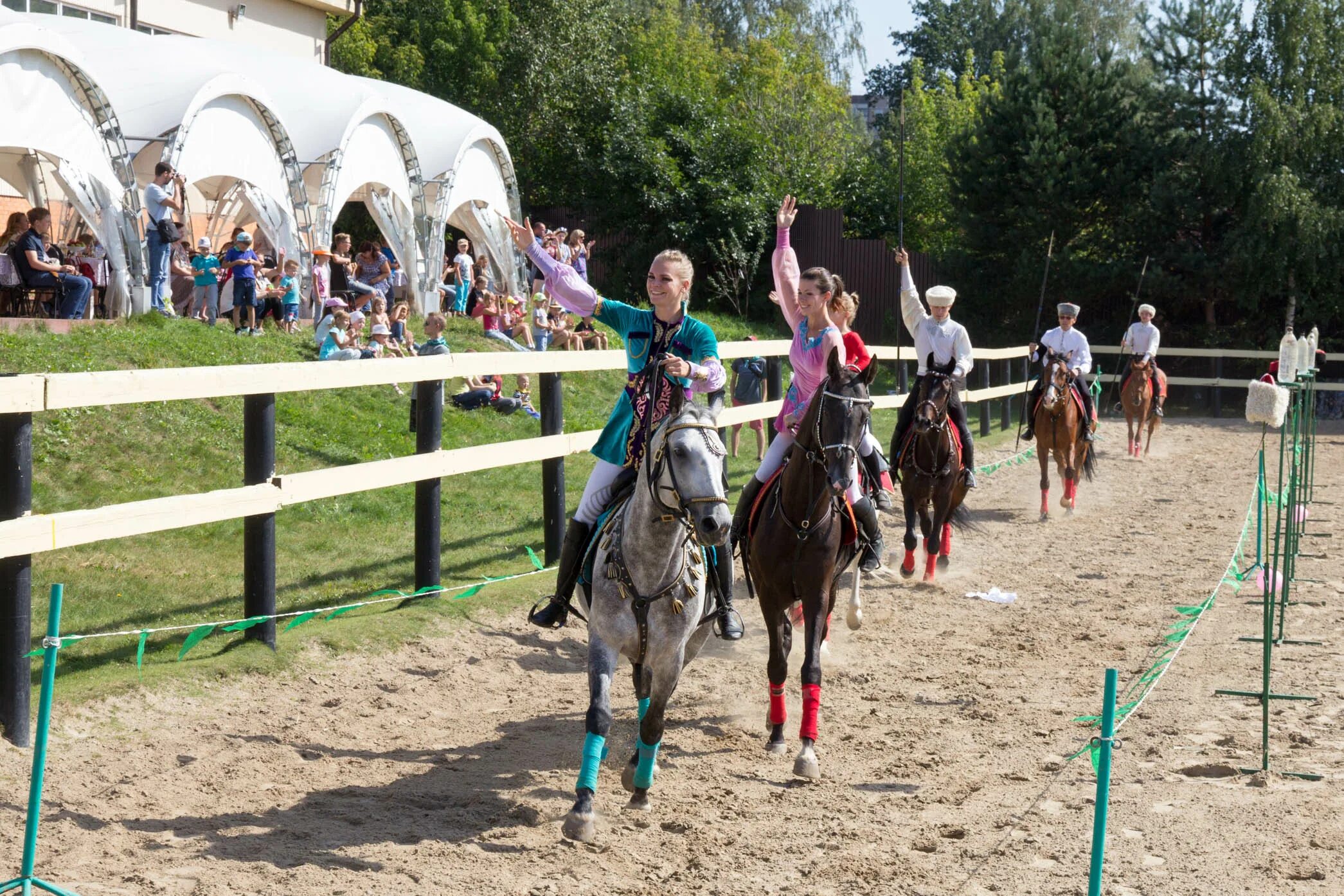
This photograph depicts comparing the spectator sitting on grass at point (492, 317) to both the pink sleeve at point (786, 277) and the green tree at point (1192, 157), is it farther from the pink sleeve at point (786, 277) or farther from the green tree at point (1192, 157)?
the green tree at point (1192, 157)

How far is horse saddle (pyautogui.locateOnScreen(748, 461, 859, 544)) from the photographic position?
23.3 ft

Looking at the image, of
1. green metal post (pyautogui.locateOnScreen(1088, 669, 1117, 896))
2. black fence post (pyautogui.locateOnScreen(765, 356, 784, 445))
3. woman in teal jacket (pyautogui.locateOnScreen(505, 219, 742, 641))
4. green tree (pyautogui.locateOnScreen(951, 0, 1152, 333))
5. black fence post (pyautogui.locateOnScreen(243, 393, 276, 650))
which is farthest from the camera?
green tree (pyautogui.locateOnScreen(951, 0, 1152, 333))

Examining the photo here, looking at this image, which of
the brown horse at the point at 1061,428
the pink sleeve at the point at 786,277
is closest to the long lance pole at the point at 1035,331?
the brown horse at the point at 1061,428

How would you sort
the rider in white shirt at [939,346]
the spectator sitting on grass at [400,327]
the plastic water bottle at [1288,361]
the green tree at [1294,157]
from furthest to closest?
the green tree at [1294,157]
the spectator sitting on grass at [400,327]
the rider in white shirt at [939,346]
the plastic water bottle at [1288,361]

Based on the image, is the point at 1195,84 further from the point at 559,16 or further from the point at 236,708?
the point at 236,708

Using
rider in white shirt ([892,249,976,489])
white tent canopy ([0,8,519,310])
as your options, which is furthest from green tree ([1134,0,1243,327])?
rider in white shirt ([892,249,976,489])

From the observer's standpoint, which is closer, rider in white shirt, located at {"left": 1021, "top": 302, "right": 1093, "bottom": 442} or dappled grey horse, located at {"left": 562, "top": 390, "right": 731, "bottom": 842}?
dappled grey horse, located at {"left": 562, "top": 390, "right": 731, "bottom": 842}

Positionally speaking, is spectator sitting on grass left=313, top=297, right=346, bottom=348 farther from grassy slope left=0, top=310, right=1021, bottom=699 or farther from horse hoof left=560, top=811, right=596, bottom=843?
horse hoof left=560, top=811, right=596, bottom=843

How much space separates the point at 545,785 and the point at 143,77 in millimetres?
16358

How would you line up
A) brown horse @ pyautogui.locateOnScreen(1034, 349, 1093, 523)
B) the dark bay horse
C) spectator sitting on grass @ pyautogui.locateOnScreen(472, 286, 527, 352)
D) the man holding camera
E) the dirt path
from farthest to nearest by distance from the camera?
spectator sitting on grass @ pyautogui.locateOnScreen(472, 286, 527, 352)
the man holding camera
brown horse @ pyautogui.locateOnScreen(1034, 349, 1093, 523)
the dark bay horse
the dirt path

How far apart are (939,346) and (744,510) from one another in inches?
161

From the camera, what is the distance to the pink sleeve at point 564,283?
5879mm

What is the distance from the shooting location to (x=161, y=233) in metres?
15.2

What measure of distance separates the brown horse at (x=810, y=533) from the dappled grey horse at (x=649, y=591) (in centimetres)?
97
